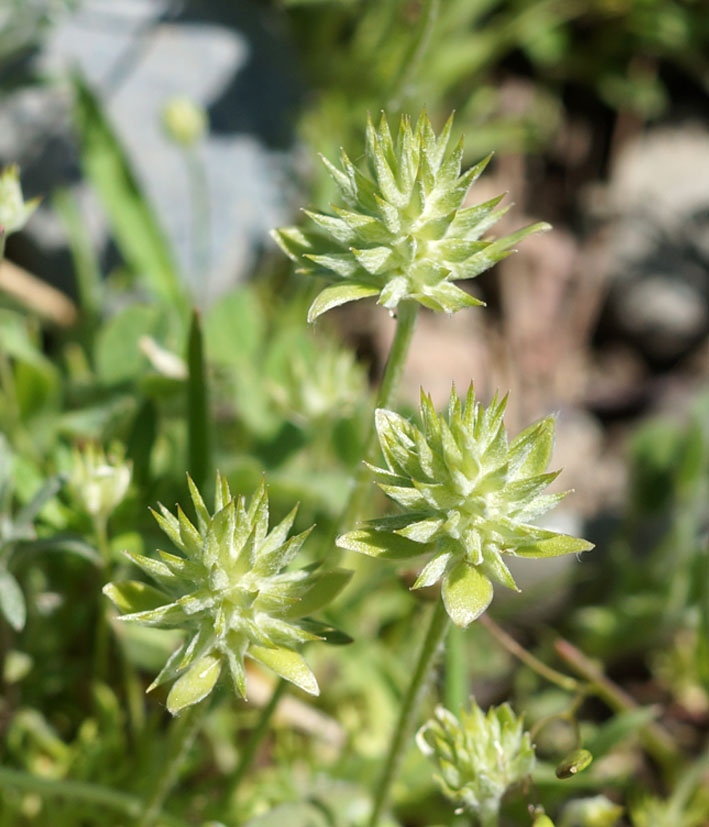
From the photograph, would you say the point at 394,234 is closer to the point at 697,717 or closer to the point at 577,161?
the point at 697,717

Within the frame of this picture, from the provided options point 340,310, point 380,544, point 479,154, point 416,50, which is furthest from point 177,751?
point 479,154

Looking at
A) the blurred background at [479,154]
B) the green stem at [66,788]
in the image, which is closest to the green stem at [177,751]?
the green stem at [66,788]

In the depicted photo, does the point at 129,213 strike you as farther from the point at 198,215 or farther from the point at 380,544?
the point at 380,544

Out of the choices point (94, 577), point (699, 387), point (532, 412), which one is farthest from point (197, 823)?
point (699, 387)

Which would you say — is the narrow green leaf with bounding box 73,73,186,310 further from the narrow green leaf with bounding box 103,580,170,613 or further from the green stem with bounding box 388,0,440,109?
the narrow green leaf with bounding box 103,580,170,613

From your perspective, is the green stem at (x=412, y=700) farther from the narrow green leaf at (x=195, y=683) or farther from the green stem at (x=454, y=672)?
the green stem at (x=454, y=672)

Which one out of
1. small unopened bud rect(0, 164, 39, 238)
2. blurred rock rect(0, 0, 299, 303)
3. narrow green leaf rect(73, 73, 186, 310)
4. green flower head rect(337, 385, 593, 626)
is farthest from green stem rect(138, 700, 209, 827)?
blurred rock rect(0, 0, 299, 303)
